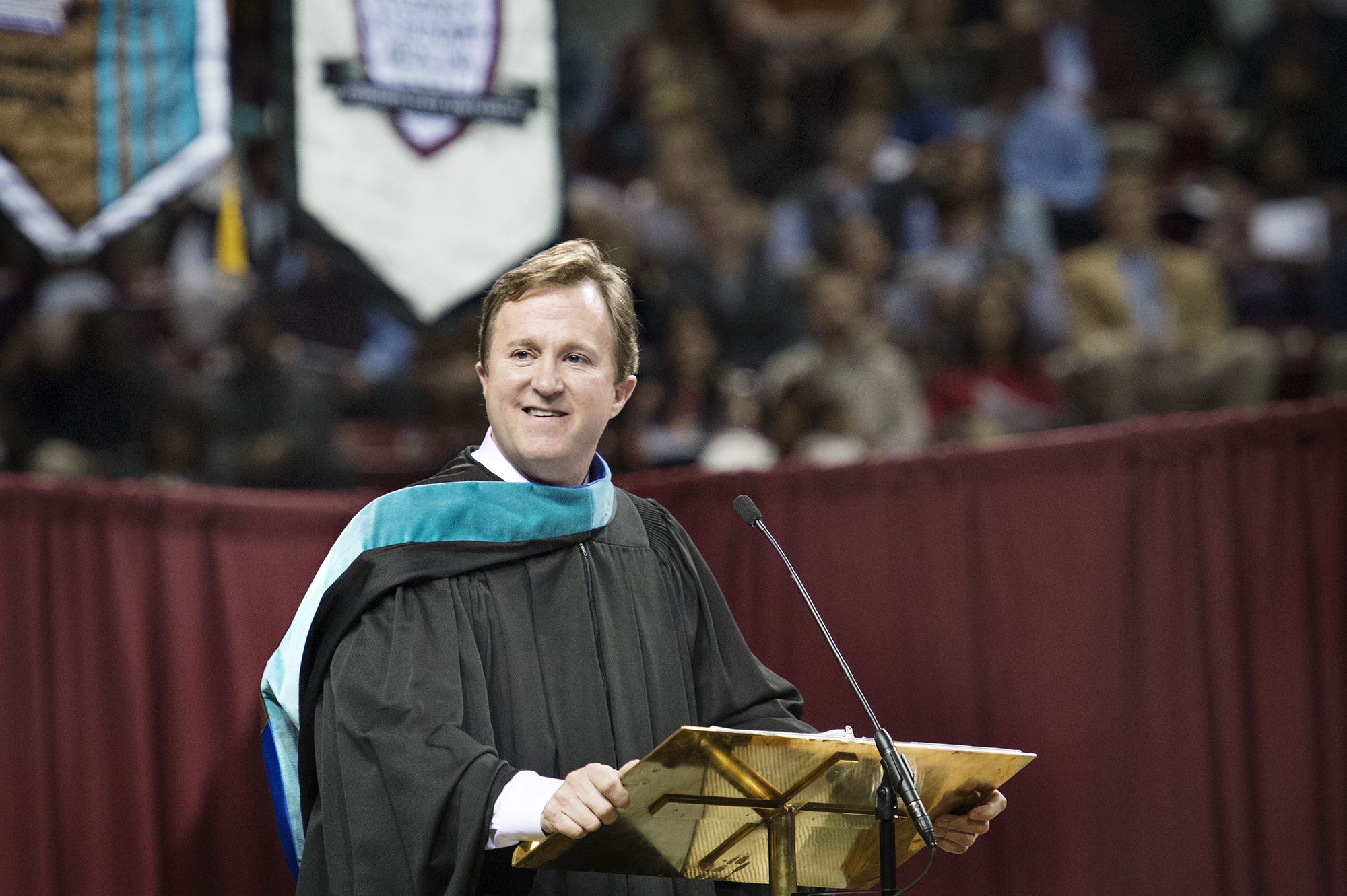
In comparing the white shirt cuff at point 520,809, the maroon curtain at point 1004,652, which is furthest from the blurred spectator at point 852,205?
the white shirt cuff at point 520,809

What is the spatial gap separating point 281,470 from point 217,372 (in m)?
0.89

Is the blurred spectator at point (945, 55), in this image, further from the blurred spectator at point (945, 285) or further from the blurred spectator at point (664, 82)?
the blurred spectator at point (945, 285)

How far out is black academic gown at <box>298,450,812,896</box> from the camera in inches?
87.0

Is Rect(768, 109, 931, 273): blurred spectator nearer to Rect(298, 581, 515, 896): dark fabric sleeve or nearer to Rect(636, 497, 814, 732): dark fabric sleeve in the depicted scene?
Rect(636, 497, 814, 732): dark fabric sleeve

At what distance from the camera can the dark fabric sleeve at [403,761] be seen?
217cm

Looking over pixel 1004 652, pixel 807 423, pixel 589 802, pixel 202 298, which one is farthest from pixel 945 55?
pixel 589 802

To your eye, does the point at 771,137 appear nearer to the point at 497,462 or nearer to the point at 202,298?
the point at 202,298

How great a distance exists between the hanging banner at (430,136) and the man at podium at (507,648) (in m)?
1.80

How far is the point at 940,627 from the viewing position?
14.0 feet

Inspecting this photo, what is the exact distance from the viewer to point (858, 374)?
624 centimetres

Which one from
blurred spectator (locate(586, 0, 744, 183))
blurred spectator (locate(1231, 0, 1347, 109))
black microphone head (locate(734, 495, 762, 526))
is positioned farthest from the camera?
blurred spectator (locate(586, 0, 744, 183))

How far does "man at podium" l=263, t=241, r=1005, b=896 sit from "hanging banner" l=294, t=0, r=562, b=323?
5.89ft

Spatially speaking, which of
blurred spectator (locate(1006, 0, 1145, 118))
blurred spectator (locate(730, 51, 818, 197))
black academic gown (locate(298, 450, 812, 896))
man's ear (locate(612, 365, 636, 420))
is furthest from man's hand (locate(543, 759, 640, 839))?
blurred spectator (locate(1006, 0, 1145, 118))

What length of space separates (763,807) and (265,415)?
172 inches
